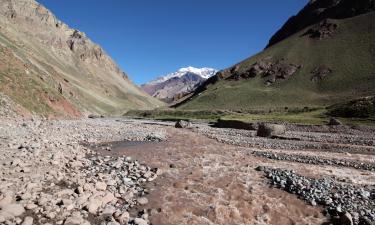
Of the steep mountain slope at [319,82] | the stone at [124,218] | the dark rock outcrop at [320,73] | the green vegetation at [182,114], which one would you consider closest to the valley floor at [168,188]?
the stone at [124,218]

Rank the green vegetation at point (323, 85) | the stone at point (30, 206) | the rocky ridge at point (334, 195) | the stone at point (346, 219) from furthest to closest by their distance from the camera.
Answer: the green vegetation at point (323, 85) < the rocky ridge at point (334, 195) < the stone at point (346, 219) < the stone at point (30, 206)

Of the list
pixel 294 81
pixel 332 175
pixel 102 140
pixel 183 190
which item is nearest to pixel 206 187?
pixel 183 190

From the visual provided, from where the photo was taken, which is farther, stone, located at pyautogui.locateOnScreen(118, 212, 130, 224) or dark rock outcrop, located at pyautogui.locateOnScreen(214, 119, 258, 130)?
dark rock outcrop, located at pyautogui.locateOnScreen(214, 119, 258, 130)

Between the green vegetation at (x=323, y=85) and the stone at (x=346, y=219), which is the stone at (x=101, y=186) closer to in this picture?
the stone at (x=346, y=219)

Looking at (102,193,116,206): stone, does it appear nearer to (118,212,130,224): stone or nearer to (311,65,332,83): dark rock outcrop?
(118,212,130,224): stone

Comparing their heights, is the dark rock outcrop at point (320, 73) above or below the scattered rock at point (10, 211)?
above

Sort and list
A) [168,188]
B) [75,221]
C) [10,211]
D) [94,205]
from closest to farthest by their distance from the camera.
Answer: [10,211] < [75,221] < [94,205] < [168,188]

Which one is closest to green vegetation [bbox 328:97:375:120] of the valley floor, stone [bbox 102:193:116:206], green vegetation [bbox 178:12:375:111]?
green vegetation [bbox 178:12:375:111]

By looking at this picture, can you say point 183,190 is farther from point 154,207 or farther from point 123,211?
point 123,211

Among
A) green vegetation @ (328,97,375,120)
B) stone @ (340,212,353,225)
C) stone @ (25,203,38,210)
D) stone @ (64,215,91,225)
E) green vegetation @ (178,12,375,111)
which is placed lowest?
stone @ (340,212,353,225)

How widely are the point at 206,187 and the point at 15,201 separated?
35.6ft

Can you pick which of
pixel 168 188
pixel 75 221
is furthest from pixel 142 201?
pixel 75 221

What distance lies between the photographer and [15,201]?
14.4 m

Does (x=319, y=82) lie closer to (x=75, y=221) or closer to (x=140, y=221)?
(x=140, y=221)
